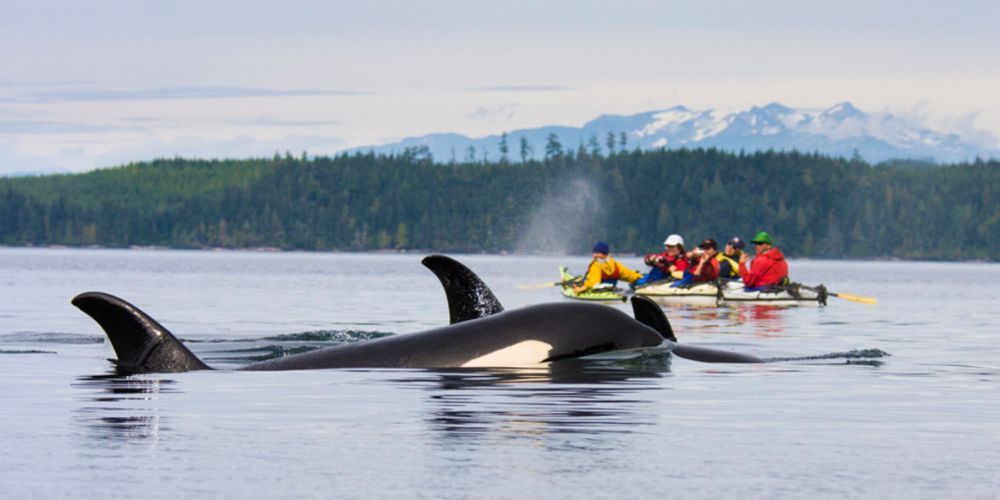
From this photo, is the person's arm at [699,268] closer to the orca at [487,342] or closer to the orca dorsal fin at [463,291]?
the orca dorsal fin at [463,291]

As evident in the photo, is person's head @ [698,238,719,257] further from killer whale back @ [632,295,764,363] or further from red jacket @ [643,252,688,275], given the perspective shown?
killer whale back @ [632,295,764,363]

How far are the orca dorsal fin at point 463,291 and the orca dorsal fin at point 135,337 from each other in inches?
103

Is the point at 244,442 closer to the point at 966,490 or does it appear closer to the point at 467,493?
the point at 467,493

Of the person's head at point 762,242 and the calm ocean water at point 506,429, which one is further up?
the person's head at point 762,242

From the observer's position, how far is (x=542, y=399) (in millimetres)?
16109

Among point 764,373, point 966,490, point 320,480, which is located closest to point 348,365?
point 764,373

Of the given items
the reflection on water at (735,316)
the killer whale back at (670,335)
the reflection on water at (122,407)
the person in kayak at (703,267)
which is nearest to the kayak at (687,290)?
the person in kayak at (703,267)

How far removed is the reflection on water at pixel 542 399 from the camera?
46.6 feet

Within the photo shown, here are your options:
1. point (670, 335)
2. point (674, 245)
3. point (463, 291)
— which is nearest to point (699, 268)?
point (674, 245)

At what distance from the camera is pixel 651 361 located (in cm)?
1892

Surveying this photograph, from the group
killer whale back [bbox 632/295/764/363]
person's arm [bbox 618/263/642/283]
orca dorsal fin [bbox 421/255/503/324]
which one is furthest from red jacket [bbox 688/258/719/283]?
orca dorsal fin [bbox 421/255/503/324]

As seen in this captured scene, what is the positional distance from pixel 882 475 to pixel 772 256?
3768cm

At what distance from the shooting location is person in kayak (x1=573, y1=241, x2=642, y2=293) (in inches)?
1833

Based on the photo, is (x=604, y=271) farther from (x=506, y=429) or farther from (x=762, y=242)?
(x=506, y=429)
